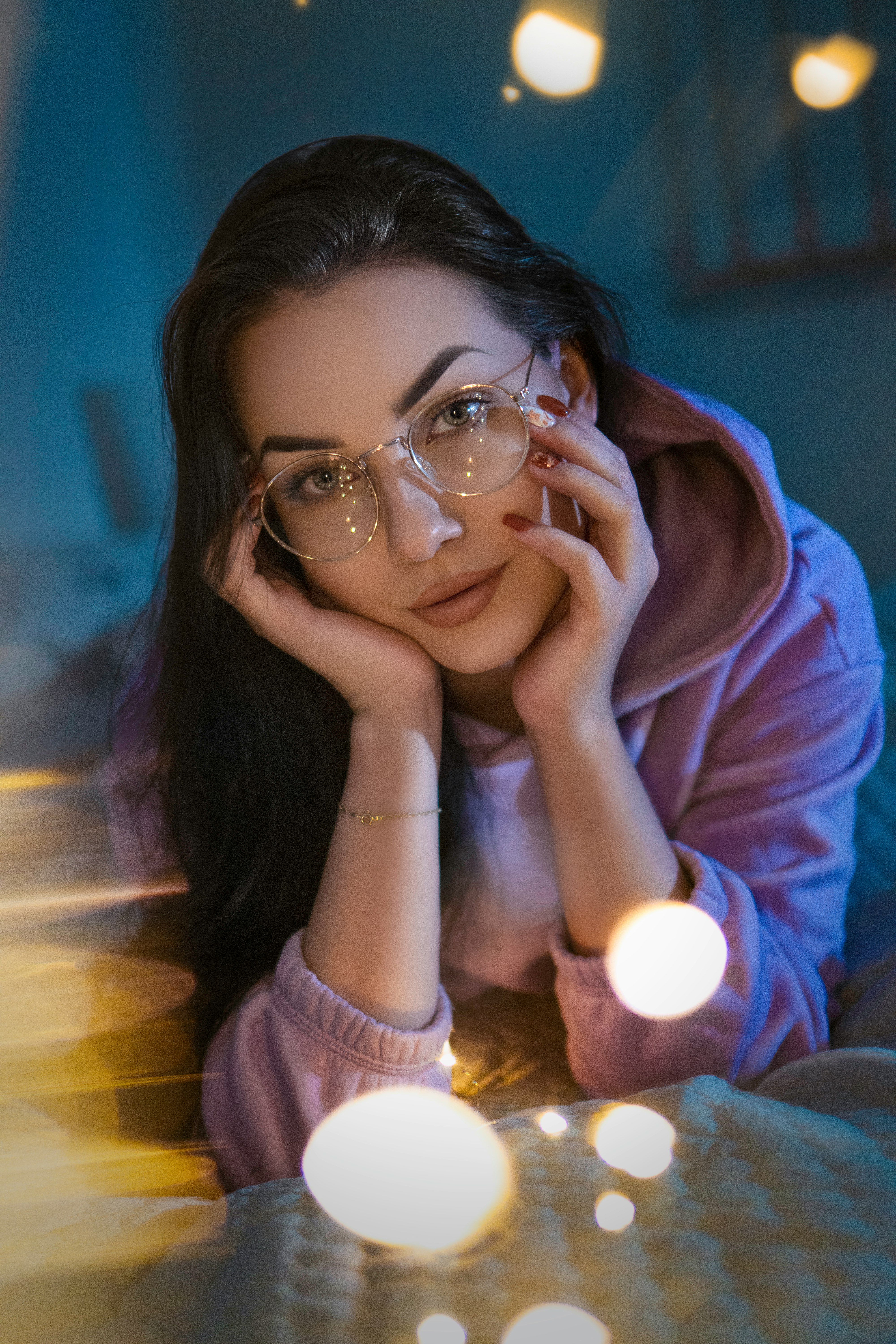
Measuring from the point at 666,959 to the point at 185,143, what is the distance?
0.87 metres

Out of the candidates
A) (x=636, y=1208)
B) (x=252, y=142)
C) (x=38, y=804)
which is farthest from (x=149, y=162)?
(x=636, y=1208)

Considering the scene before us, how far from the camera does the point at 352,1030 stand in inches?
27.3

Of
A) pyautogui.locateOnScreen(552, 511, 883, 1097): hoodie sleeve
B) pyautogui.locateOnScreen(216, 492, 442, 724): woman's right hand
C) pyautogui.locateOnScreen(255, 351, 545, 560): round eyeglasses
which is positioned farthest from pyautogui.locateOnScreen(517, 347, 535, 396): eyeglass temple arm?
pyautogui.locateOnScreen(552, 511, 883, 1097): hoodie sleeve

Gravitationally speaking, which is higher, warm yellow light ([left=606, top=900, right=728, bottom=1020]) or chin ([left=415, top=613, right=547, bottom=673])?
chin ([left=415, top=613, right=547, bottom=673])

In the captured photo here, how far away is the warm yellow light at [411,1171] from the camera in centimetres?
43

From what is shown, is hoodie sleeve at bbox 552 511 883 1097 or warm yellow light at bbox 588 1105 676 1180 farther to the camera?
hoodie sleeve at bbox 552 511 883 1097

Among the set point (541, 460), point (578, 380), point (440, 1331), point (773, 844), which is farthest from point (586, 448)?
point (440, 1331)

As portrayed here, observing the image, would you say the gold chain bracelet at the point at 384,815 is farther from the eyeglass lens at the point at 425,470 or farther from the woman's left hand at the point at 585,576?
the eyeglass lens at the point at 425,470

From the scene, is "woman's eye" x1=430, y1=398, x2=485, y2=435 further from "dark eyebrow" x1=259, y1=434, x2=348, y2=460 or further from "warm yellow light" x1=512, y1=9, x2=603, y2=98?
"warm yellow light" x1=512, y1=9, x2=603, y2=98

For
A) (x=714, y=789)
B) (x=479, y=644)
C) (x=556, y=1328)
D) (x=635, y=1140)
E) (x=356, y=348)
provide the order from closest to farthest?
(x=556, y=1328) < (x=635, y=1140) < (x=356, y=348) < (x=479, y=644) < (x=714, y=789)

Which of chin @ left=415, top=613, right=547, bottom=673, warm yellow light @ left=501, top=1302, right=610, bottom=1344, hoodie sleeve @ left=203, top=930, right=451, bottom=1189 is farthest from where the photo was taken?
chin @ left=415, top=613, right=547, bottom=673

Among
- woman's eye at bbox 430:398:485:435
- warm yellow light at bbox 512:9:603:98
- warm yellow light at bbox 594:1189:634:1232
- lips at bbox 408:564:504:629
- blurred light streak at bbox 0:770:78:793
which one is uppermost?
warm yellow light at bbox 512:9:603:98

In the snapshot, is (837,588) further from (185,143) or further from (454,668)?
(185,143)

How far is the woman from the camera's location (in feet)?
2.29
